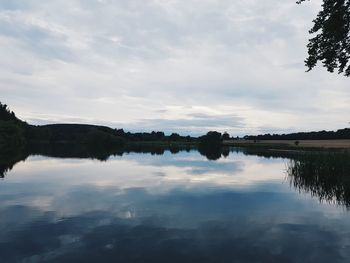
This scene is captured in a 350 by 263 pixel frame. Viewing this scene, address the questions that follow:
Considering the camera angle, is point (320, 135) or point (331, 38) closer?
point (331, 38)

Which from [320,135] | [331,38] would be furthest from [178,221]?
[320,135]

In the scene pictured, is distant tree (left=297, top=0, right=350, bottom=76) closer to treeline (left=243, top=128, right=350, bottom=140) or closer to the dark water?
the dark water

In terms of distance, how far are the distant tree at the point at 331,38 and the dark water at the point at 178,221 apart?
8.29 meters

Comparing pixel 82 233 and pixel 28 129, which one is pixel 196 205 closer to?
pixel 82 233

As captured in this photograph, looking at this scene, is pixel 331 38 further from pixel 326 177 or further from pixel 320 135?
pixel 320 135

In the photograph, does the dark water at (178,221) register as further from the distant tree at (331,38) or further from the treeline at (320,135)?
the treeline at (320,135)

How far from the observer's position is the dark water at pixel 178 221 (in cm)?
1175

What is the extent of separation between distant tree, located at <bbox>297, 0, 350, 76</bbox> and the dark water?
8.29 metres

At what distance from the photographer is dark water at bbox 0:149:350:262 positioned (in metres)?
11.8

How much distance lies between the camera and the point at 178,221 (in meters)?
16.7

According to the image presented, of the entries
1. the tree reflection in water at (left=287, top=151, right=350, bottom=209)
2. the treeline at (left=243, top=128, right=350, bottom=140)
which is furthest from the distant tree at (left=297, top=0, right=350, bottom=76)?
the treeline at (left=243, top=128, right=350, bottom=140)

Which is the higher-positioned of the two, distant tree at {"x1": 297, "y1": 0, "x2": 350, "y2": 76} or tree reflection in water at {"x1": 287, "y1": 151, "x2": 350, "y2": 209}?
distant tree at {"x1": 297, "y1": 0, "x2": 350, "y2": 76}

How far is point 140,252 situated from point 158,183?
20.2 meters

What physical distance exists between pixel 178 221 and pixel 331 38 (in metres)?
14.2
